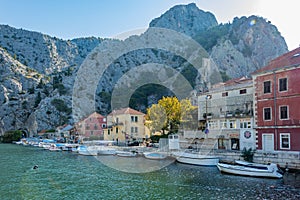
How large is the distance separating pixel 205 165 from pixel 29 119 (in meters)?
97.4

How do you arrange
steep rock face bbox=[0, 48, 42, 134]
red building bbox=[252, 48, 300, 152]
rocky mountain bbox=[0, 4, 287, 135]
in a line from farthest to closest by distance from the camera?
steep rock face bbox=[0, 48, 42, 134]
rocky mountain bbox=[0, 4, 287, 135]
red building bbox=[252, 48, 300, 152]

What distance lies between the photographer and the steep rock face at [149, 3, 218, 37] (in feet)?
584

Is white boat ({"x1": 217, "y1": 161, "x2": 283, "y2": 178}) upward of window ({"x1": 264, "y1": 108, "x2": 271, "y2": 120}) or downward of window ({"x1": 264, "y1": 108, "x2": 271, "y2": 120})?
downward

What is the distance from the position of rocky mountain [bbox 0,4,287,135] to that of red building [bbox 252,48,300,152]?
71752 mm

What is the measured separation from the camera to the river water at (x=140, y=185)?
19672mm

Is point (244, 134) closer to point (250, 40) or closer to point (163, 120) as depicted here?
point (163, 120)

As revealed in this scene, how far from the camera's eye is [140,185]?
75.9 ft

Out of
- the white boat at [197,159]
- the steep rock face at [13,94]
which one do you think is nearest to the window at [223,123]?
the white boat at [197,159]

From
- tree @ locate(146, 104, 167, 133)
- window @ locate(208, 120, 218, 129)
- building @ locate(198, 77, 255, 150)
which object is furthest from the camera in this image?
tree @ locate(146, 104, 167, 133)

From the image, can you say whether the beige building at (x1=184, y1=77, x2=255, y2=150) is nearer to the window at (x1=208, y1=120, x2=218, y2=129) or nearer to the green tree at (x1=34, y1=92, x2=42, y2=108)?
the window at (x1=208, y1=120, x2=218, y2=129)

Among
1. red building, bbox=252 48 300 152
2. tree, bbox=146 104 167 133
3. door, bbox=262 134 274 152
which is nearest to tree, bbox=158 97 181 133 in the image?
tree, bbox=146 104 167 133

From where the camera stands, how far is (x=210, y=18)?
629ft

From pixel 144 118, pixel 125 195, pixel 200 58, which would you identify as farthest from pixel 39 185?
pixel 200 58

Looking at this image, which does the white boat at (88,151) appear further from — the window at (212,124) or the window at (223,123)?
the window at (223,123)
